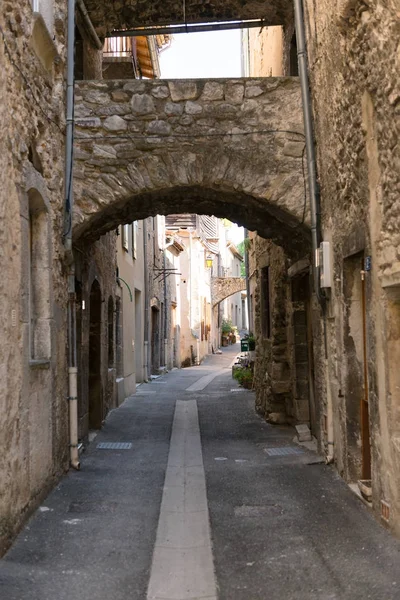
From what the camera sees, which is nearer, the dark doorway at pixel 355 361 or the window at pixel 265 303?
the dark doorway at pixel 355 361

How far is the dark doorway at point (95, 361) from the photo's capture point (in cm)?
976

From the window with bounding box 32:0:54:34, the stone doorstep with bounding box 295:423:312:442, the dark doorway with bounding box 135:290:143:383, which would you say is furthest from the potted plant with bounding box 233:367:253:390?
the window with bounding box 32:0:54:34

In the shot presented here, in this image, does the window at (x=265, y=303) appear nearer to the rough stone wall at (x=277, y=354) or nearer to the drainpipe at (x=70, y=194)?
the rough stone wall at (x=277, y=354)

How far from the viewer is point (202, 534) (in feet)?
15.3

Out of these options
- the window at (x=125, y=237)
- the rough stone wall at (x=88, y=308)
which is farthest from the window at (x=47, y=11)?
the window at (x=125, y=237)

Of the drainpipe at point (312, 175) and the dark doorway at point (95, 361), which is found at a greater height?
the drainpipe at point (312, 175)

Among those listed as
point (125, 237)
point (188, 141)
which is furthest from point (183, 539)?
point (125, 237)

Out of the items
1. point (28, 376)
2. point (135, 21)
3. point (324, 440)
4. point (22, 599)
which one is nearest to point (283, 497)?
point (324, 440)

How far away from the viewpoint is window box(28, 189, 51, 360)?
5.98 metres

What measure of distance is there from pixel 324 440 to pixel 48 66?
4.64 meters

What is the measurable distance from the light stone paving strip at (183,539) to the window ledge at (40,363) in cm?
153

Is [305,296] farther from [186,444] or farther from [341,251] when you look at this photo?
[341,251]

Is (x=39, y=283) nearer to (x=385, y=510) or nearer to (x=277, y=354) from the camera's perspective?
(x=385, y=510)

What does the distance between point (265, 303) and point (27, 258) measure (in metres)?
6.82
